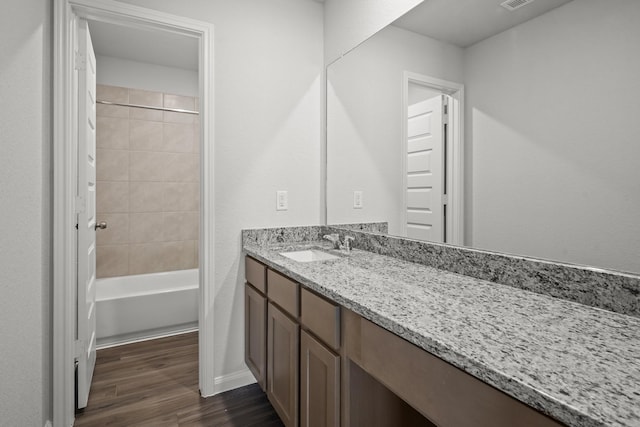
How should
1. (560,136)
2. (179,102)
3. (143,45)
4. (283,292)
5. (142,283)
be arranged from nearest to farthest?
(560,136) < (283,292) < (143,45) < (142,283) < (179,102)

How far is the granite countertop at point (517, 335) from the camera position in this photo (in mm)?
522

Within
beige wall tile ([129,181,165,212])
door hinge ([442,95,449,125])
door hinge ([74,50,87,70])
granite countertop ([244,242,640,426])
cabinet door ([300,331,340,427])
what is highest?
door hinge ([74,50,87,70])

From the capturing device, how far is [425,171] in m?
1.52

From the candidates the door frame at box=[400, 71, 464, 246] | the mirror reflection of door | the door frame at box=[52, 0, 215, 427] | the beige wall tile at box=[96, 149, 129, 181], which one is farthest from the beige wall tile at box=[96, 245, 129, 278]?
the door frame at box=[400, 71, 464, 246]

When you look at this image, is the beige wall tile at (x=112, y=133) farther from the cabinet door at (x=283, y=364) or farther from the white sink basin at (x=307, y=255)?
the cabinet door at (x=283, y=364)

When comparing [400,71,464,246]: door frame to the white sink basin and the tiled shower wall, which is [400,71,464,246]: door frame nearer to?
the white sink basin

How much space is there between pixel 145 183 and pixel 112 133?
548mm

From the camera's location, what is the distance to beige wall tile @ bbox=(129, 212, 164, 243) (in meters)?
3.31

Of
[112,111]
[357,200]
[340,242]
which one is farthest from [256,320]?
[112,111]

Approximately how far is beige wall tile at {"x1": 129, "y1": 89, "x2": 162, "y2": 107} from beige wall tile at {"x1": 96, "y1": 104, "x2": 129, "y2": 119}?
Answer: 4.6 inches

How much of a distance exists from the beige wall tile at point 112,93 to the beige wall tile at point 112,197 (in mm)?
790

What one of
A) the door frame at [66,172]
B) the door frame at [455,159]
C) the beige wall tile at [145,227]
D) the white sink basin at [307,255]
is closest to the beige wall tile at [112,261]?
the beige wall tile at [145,227]

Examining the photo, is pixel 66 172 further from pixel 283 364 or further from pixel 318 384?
pixel 318 384

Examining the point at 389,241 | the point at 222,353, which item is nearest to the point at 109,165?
the point at 222,353
